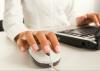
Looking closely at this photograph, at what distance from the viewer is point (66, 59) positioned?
590 mm

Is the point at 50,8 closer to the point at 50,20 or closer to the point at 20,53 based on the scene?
the point at 50,20

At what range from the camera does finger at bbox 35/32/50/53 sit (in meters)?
0.54

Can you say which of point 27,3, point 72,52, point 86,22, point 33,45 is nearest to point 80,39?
point 72,52

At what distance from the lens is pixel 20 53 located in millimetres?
655

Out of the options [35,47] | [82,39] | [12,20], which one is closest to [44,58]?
[35,47]

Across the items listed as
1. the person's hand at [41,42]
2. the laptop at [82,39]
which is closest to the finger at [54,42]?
the person's hand at [41,42]

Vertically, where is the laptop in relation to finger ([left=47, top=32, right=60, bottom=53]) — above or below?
below

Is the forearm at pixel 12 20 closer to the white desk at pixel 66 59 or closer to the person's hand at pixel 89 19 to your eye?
the white desk at pixel 66 59

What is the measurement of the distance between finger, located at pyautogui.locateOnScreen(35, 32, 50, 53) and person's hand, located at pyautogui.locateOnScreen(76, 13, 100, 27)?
14.4 inches

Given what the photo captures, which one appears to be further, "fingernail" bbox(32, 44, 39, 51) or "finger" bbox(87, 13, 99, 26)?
"finger" bbox(87, 13, 99, 26)

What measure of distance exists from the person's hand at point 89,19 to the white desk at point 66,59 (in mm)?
245

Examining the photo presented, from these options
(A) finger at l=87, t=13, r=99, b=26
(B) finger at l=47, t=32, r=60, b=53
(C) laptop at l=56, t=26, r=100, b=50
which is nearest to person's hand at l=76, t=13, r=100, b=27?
(A) finger at l=87, t=13, r=99, b=26

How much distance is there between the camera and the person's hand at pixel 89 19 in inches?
35.2

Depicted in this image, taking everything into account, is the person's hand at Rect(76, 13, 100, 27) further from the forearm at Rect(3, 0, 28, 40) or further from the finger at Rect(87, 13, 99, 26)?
the forearm at Rect(3, 0, 28, 40)
